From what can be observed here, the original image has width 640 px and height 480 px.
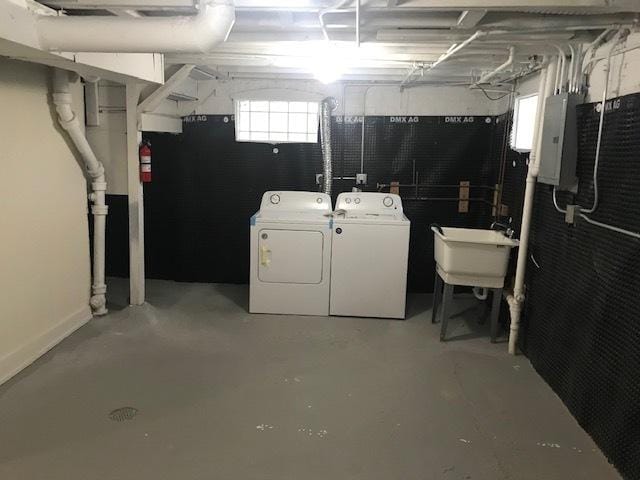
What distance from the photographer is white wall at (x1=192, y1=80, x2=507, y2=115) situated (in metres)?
5.39

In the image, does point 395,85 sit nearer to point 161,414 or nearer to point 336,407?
point 336,407

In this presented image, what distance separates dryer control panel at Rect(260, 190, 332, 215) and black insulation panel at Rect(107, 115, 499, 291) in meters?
0.40

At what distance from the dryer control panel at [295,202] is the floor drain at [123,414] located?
8.19 feet

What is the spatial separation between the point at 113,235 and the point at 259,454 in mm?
3773

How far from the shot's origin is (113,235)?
570cm

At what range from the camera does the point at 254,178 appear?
561cm

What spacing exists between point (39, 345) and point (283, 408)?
190 cm

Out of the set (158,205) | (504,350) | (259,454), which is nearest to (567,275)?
(504,350)

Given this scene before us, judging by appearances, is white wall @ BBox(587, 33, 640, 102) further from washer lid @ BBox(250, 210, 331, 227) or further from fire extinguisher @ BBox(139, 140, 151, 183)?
fire extinguisher @ BBox(139, 140, 151, 183)

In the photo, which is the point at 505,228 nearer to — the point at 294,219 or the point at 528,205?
the point at 528,205

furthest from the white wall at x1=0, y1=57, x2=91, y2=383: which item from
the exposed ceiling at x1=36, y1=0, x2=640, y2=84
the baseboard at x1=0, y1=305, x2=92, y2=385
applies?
the exposed ceiling at x1=36, y1=0, x2=640, y2=84

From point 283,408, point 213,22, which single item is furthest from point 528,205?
point 213,22

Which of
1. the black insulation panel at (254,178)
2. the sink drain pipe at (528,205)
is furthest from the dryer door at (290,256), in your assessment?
the sink drain pipe at (528,205)

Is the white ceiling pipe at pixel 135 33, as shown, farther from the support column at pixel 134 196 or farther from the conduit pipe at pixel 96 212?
the support column at pixel 134 196
